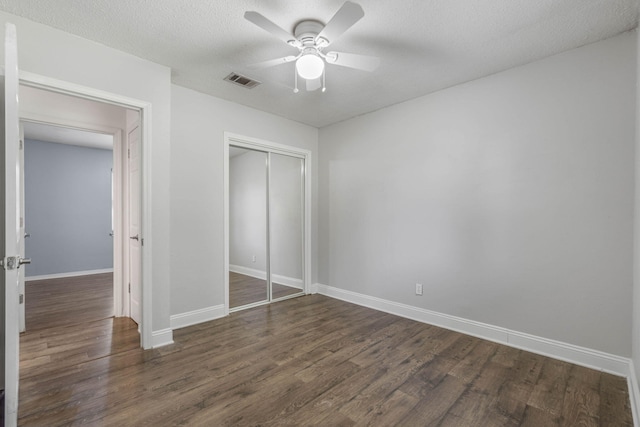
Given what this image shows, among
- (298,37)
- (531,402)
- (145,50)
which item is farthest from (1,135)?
(531,402)

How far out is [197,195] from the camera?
3.30m

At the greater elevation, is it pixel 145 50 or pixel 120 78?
pixel 145 50

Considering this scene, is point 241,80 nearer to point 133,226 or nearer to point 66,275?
point 133,226

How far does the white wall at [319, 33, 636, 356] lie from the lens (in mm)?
2268

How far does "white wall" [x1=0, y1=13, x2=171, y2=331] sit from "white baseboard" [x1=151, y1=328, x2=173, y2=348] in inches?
1.7

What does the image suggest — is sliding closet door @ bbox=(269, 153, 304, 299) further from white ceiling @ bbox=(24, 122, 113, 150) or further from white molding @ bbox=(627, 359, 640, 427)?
white molding @ bbox=(627, 359, 640, 427)

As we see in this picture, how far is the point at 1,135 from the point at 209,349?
2.15m

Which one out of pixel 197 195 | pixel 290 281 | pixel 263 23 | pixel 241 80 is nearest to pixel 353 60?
pixel 263 23

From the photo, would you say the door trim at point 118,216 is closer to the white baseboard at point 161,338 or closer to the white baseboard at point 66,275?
the white baseboard at point 161,338

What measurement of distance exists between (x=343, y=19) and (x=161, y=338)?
2982 mm

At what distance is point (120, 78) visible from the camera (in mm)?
2523

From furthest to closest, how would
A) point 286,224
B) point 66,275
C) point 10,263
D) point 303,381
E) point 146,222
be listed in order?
1. point 66,275
2. point 286,224
3. point 146,222
4. point 303,381
5. point 10,263

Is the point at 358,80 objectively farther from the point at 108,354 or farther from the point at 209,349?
the point at 108,354

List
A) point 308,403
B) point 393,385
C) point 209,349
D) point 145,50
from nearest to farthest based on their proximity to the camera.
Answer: point 308,403 → point 393,385 → point 145,50 → point 209,349
